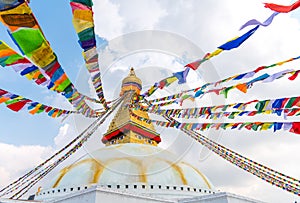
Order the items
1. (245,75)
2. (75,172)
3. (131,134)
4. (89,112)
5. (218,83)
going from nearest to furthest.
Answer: (245,75) < (218,83) < (89,112) < (75,172) < (131,134)

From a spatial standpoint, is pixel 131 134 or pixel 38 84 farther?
pixel 131 134

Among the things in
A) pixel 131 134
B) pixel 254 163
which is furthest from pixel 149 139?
pixel 254 163

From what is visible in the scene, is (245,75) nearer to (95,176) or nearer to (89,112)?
(89,112)

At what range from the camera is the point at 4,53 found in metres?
6.57

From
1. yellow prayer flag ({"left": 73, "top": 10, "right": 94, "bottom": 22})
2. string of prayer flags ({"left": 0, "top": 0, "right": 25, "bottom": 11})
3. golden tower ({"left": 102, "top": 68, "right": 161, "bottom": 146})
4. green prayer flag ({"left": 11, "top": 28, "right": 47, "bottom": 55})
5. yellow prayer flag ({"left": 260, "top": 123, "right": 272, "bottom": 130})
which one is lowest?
yellow prayer flag ({"left": 260, "top": 123, "right": 272, "bottom": 130})

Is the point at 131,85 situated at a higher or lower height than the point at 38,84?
higher

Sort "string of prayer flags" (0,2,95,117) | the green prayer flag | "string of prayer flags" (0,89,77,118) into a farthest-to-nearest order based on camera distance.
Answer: "string of prayer flags" (0,89,77,118) < the green prayer flag < "string of prayer flags" (0,2,95,117)

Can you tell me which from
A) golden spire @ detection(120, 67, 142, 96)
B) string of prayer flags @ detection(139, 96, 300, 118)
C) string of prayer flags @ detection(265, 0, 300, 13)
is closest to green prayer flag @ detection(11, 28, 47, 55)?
string of prayer flags @ detection(265, 0, 300, 13)

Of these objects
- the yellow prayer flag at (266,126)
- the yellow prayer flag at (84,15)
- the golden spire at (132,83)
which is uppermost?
the golden spire at (132,83)

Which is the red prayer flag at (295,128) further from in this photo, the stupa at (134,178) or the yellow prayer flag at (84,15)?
the yellow prayer flag at (84,15)

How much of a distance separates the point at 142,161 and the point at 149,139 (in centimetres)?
797

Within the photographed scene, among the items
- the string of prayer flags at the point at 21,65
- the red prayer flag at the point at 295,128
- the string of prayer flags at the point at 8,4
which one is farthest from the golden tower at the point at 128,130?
the string of prayer flags at the point at 8,4

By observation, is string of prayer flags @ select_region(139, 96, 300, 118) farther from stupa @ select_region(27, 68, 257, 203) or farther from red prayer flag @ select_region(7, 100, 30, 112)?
red prayer flag @ select_region(7, 100, 30, 112)

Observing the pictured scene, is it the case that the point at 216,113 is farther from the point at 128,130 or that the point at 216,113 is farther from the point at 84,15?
the point at 128,130
